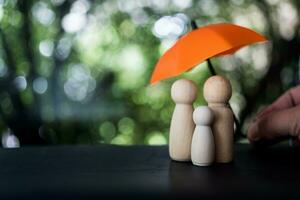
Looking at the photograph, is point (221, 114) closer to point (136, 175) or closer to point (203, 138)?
point (203, 138)

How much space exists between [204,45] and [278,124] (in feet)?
0.77

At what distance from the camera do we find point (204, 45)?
63cm

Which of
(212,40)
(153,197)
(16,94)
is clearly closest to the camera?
(153,197)

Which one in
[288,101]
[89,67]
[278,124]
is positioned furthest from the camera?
[89,67]

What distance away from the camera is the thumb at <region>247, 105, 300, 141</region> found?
744 mm

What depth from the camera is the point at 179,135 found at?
2.16 feet

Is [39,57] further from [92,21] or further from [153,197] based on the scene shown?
[153,197]

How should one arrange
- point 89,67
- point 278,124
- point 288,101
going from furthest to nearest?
point 89,67
point 288,101
point 278,124

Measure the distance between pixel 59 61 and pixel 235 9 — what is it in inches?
22.3

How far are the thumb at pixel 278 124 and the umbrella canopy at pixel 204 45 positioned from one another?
0.18 metres

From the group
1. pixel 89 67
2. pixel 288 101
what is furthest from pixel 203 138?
pixel 89 67

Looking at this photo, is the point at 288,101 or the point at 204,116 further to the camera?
the point at 288,101

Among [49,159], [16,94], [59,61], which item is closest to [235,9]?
[59,61]

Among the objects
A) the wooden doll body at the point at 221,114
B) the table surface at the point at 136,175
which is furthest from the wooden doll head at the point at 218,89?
the table surface at the point at 136,175
